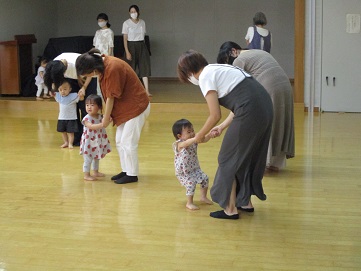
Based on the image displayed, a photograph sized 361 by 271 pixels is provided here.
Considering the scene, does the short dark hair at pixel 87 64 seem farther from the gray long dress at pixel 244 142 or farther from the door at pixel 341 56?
the door at pixel 341 56

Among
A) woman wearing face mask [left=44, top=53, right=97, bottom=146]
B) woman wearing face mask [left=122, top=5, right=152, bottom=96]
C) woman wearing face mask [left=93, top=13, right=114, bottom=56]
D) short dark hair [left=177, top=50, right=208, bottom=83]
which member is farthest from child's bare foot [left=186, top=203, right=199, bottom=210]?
woman wearing face mask [left=93, top=13, right=114, bottom=56]

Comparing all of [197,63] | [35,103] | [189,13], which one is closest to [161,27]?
[189,13]

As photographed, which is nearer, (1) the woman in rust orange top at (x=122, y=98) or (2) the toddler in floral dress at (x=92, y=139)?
(1) the woman in rust orange top at (x=122, y=98)

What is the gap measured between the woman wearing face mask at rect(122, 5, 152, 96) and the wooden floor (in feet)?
13.0

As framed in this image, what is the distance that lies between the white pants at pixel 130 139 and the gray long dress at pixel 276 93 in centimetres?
101

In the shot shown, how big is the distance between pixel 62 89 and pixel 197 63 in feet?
10.0

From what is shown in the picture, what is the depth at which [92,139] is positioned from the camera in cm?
582

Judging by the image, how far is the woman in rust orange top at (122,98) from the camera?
5250 millimetres

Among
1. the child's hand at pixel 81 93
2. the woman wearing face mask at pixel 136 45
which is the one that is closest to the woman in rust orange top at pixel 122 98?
the child's hand at pixel 81 93

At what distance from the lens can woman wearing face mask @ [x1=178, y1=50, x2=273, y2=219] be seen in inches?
171

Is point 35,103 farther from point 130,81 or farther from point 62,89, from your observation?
point 130,81

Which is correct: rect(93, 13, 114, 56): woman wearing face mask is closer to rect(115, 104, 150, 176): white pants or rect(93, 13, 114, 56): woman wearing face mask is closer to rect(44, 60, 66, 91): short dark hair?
rect(44, 60, 66, 91): short dark hair

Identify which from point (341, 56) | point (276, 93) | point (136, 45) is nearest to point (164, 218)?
point (276, 93)

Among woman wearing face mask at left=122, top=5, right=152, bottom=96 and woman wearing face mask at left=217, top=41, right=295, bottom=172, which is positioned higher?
woman wearing face mask at left=122, top=5, right=152, bottom=96
